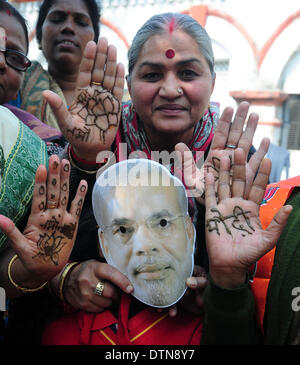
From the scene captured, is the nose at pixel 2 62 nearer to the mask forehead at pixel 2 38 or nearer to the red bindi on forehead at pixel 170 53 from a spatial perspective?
the mask forehead at pixel 2 38

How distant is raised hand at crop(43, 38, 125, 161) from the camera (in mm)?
1210

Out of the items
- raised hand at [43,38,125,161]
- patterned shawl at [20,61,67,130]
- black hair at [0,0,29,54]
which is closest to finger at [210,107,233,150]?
raised hand at [43,38,125,161]

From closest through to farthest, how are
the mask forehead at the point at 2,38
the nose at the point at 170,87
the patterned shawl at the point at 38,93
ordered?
1. the nose at the point at 170,87
2. the mask forehead at the point at 2,38
3. the patterned shawl at the point at 38,93

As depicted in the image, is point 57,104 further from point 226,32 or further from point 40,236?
point 226,32

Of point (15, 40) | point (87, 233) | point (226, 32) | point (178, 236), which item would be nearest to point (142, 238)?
point (178, 236)

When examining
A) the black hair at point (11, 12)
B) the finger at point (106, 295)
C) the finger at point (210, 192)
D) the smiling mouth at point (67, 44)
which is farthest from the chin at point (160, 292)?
the smiling mouth at point (67, 44)

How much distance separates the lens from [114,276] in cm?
108

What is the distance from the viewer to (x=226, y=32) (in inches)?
204

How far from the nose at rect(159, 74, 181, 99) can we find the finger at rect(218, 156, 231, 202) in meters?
0.30

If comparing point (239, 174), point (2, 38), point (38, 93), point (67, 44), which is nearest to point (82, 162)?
point (239, 174)

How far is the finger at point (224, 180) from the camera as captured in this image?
1.09 metres

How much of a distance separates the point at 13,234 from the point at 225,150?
0.67m

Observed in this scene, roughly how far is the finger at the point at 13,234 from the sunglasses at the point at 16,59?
751 mm

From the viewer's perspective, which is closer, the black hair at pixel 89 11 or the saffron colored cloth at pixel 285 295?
the saffron colored cloth at pixel 285 295
